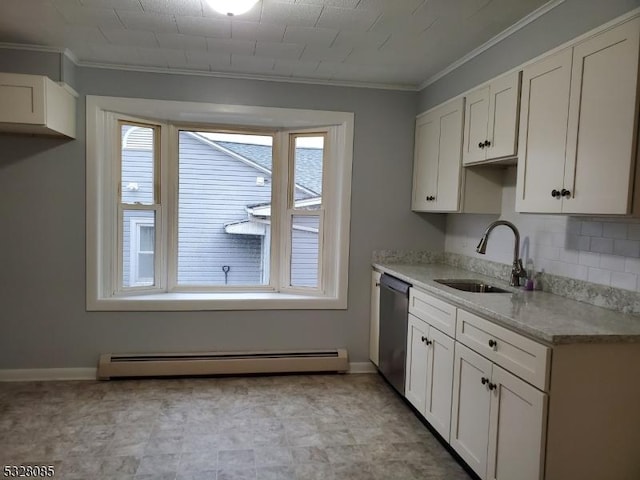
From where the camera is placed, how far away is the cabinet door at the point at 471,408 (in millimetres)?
2129

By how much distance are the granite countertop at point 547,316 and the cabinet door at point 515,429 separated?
0.24 meters

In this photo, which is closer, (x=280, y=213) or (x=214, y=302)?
(x=214, y=302)

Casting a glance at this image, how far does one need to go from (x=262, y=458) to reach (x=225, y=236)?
194 cm

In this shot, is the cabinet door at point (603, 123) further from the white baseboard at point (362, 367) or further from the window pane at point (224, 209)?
the window pane at point (224, 209)

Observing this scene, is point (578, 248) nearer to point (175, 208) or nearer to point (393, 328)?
point (393, 328)

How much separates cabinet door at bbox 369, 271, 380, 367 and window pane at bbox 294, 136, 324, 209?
80cm

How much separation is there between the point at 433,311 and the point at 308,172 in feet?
5.74

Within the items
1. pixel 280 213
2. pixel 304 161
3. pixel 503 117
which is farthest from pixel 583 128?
pixel 280 213

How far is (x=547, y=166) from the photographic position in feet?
7.03

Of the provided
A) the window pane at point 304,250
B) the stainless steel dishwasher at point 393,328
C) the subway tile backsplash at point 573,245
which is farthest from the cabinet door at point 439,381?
the window pane at point 304,250

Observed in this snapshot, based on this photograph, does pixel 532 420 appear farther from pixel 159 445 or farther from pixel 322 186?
pixel 322 186

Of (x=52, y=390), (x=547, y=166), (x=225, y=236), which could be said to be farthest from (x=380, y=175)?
(x=52, y=390)

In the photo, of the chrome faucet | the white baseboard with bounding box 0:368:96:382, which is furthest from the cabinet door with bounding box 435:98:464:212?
the white baseboard with bounding box 0:368:96:382

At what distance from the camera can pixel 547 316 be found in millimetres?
1941
